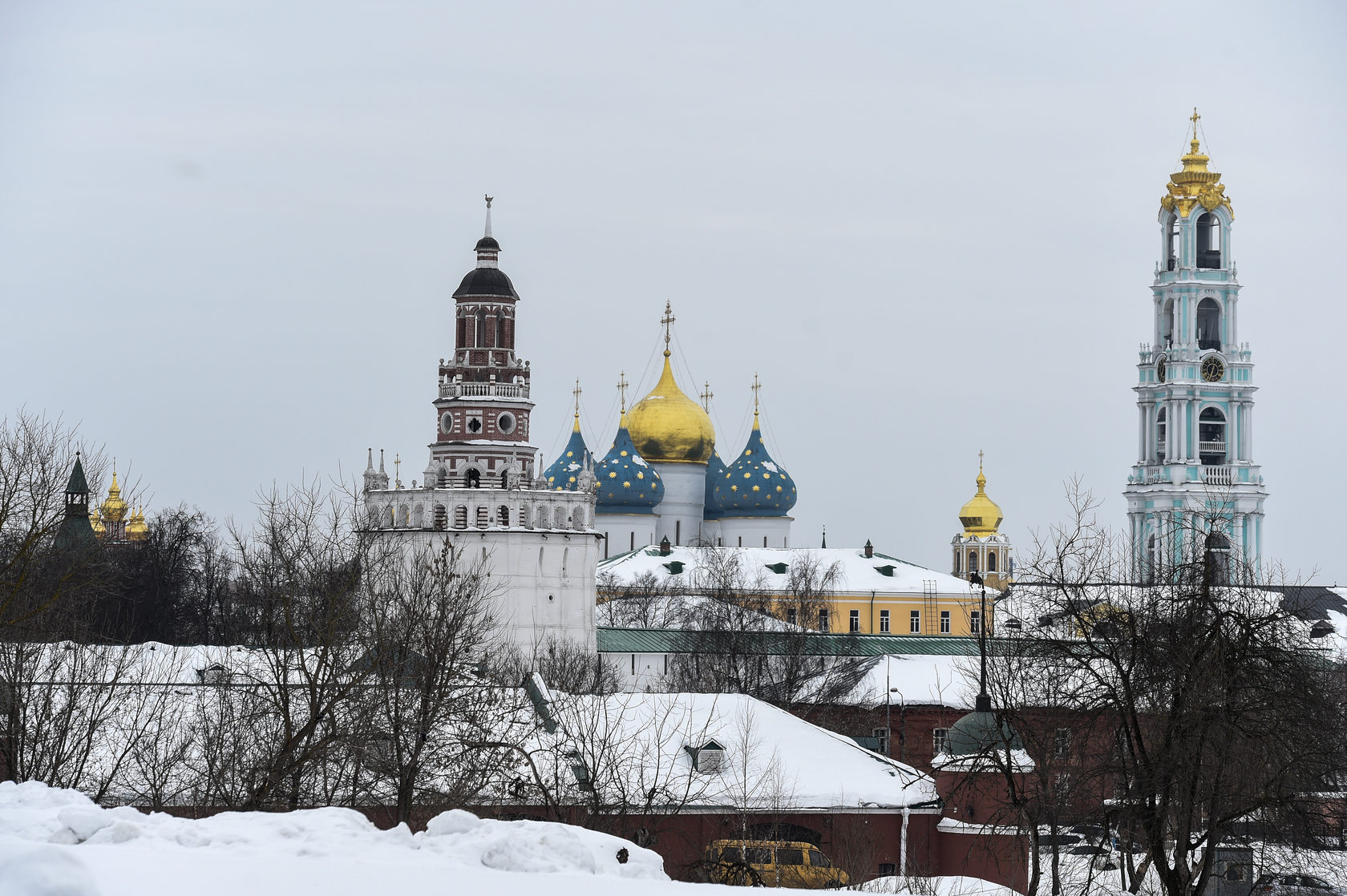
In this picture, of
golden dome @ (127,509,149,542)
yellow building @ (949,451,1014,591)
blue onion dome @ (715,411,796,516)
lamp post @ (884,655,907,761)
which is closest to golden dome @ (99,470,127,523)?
golden dome @ (127,509,149,542)

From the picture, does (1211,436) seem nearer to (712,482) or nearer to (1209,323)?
(1209,323)

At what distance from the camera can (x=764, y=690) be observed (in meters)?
55.8

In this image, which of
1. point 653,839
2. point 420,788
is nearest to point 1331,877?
point 653,839

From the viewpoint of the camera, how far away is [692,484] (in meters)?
98.1

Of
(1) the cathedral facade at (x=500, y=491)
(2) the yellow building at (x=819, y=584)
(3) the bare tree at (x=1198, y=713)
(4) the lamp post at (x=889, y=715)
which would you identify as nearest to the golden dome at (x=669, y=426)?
(2) the yellow building at (x=819, y=584)

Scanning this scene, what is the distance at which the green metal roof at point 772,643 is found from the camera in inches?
2495

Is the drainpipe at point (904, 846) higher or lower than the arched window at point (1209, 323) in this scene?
lower

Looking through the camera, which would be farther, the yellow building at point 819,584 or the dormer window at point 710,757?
the yellow building at point 819,584

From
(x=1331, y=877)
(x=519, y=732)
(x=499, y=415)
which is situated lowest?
(x=1331, y=877)

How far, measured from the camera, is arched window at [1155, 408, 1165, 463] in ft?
318

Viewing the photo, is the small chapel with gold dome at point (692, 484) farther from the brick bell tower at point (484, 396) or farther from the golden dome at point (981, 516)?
the brick bell tower at point (484, 396)

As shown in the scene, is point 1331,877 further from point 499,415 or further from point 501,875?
point 499,415

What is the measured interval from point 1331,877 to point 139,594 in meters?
47.0

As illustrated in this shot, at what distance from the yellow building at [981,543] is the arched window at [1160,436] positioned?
29.7 ft
